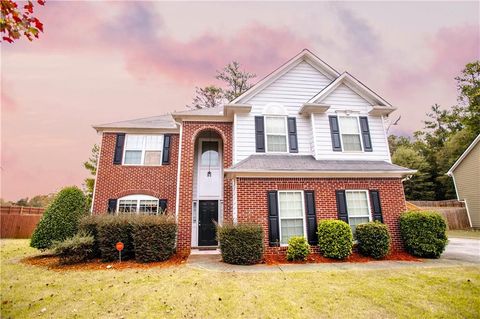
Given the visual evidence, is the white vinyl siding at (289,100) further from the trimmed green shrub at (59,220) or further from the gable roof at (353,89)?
the trimmed green shrub at (59,220)

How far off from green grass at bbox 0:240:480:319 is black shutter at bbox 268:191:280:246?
2.01 m

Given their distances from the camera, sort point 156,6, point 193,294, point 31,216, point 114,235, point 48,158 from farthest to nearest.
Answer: point 31,216, point 48,158, point 156,6, point 114,235, point 193,294

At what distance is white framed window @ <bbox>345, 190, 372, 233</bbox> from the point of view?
30.1 feet

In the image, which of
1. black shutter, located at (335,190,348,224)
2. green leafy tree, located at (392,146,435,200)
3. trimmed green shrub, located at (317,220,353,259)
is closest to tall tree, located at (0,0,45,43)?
trimmed green shrub, located at (317,220,353,259)

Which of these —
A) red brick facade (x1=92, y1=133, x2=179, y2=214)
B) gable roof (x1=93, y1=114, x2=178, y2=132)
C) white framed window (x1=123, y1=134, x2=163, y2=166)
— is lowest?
red brick facade (x1=92, y1=133, x2=179, y2=214)

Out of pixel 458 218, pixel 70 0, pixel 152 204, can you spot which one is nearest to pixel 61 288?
pixel 152 204

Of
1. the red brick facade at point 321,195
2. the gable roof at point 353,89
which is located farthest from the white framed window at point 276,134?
the red brick facade at point 321,195

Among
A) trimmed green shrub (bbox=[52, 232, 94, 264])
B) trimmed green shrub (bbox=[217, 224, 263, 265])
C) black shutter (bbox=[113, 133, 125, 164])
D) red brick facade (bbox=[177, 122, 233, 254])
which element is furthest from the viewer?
black shutter (bbox=[113, 133, 125, 164])

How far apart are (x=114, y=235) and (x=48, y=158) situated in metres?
6.84

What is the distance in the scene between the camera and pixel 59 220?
9.12m

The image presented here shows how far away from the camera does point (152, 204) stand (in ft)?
38.9

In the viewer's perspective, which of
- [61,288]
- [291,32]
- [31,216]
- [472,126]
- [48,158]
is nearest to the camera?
[61,288]

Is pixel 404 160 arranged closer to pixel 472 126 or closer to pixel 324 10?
pixel 472 126

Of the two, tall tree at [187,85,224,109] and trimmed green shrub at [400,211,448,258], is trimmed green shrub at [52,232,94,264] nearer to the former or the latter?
trimmed green shrub at [400,211,448,258]
